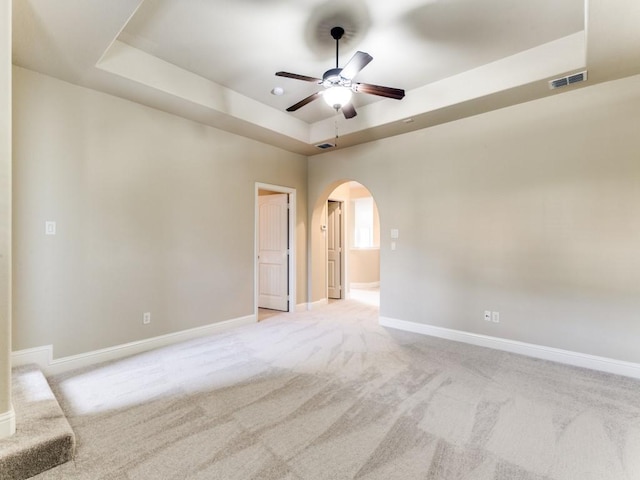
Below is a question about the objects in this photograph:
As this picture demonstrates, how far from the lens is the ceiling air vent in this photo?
296 cm

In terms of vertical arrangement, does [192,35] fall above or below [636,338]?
above

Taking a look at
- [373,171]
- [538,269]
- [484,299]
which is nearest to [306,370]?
[484,299]

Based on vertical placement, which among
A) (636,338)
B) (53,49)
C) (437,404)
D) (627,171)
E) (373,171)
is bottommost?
(437,404)

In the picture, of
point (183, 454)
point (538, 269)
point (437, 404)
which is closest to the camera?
point (183, 454)

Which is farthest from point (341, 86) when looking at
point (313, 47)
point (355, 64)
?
point (313, 47)

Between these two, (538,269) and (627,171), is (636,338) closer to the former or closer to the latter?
(538,269)

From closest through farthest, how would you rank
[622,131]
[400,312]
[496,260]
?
[622,131]
[496,260]
[400,312]

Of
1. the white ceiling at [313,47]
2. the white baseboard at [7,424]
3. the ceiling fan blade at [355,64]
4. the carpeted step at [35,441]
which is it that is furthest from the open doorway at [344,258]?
the white baseboard at [7,424]

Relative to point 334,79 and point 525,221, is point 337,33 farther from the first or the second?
point 525,221

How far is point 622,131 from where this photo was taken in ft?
10.0

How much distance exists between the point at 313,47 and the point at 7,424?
3.60 metres

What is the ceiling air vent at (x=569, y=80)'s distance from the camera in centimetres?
296

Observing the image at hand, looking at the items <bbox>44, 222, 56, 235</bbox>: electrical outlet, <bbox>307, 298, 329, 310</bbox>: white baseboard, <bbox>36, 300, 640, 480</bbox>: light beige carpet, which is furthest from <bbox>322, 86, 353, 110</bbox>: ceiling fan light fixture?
<bbox>307, 298, 329, 310</bbox>: white baseboard

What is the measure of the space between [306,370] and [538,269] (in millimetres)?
2768
